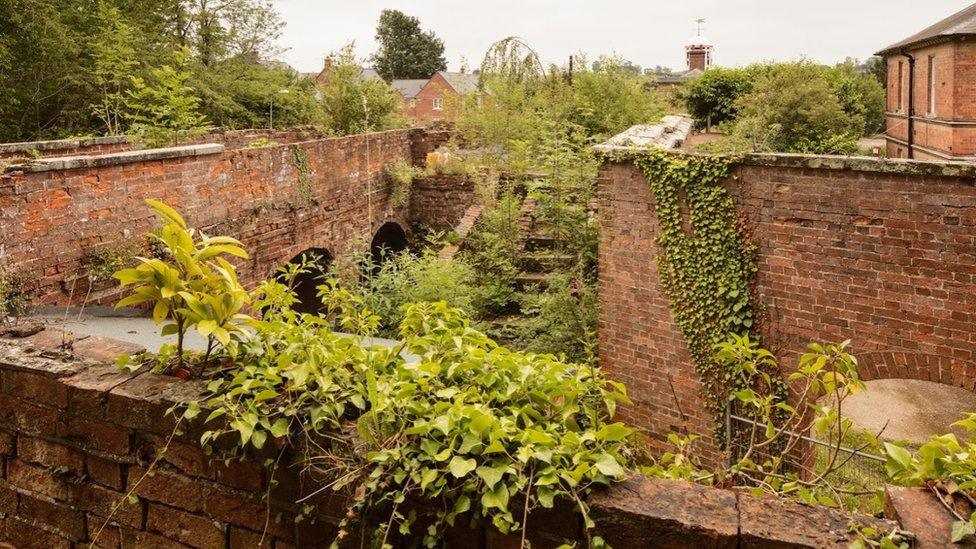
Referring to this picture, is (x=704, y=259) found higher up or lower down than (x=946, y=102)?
lower down

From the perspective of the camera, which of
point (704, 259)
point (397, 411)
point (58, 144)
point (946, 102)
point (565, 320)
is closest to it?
point (397, 411)

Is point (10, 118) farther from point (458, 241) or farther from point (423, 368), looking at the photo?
point (423, 368)

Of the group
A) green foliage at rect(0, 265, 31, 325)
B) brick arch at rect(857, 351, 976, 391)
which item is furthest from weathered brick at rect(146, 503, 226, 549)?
brick arch at rect(857, 351, 976, 391)

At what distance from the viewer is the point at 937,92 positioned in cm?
2095

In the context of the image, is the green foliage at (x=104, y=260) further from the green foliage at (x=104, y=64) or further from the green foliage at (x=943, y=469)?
the green foliage at (x=104, y=64)

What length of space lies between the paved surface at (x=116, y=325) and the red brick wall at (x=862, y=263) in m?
3.63

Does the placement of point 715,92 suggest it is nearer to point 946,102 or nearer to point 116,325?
point 946,102

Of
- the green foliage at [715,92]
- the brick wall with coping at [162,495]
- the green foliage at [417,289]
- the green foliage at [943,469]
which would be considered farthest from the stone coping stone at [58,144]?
the green foliage at [715,92]

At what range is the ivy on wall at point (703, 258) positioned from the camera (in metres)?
7.14

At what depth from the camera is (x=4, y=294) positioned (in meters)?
5.97

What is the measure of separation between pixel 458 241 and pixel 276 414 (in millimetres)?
9939

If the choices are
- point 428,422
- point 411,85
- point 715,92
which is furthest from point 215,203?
point 411,85

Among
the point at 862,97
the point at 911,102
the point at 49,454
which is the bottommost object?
the point at 49,454

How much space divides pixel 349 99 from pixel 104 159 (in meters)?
9.94
